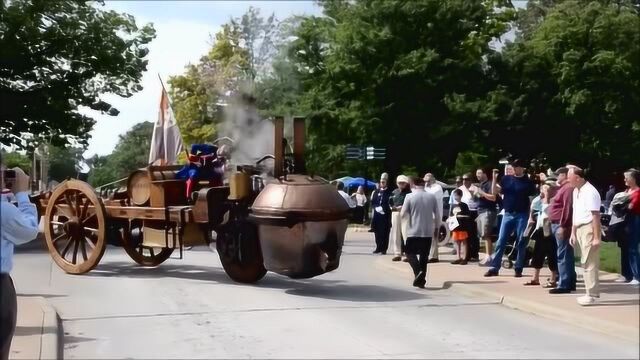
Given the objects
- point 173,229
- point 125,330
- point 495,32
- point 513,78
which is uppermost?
point 495,32

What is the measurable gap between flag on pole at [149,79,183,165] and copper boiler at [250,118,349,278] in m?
4.11

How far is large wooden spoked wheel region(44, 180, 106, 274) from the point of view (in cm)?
1273

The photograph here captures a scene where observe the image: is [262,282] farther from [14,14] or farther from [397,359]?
[14,14]

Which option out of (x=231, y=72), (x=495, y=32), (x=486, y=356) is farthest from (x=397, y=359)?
(x=231, y=72)

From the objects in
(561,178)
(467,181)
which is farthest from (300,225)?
(467,181)

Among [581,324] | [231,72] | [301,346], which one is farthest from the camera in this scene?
[231,72]

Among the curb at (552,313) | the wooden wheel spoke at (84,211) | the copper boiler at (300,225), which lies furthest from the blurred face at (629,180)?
the wooden wheel spoke at (84,211)

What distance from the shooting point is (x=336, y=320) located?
28.8 feet

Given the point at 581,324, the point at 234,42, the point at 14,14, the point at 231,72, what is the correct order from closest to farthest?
the point at 581,324, the point at 14,14, the point at 231,72, the point at 234,42

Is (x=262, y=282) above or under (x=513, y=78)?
under

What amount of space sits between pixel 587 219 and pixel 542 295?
880 millimetres

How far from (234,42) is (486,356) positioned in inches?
1910

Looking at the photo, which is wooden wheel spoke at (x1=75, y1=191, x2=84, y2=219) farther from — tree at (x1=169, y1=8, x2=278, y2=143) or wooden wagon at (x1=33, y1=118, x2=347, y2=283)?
tree at (x1=169, y1=8, x2=278, y2=143)

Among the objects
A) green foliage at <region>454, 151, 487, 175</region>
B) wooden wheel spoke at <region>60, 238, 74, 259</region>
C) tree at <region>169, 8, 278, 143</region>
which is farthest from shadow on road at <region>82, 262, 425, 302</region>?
tree at <region>169, 8, 278, 143</region>
